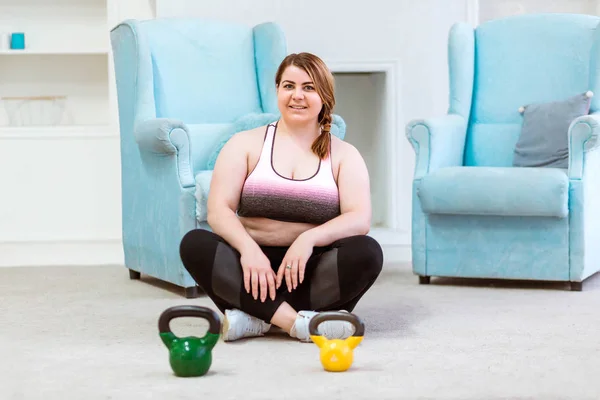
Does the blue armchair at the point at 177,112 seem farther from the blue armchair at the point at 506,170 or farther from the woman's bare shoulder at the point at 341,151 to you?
the woman's bare shoulder at the point at 341,151

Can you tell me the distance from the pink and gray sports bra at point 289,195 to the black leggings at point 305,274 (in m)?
0.10

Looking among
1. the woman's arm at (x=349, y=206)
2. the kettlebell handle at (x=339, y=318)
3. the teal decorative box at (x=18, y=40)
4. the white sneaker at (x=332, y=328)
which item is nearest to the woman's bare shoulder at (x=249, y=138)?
the woman's arm at (x=349, y=206)

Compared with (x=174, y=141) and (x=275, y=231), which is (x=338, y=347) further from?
(x=174, y=141)

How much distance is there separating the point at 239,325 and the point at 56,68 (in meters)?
2.73

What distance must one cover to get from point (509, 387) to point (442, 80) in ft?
8.90

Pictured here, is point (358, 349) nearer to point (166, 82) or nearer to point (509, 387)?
point (509, 387)

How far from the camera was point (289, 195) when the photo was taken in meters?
2.53

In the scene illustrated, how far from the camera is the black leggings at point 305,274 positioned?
8.13 feet

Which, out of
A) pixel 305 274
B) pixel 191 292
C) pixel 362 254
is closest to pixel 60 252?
pixel 191 292

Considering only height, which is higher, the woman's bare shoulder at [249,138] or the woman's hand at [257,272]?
the woman's bare shoulder at [249,138]

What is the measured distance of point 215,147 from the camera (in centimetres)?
363

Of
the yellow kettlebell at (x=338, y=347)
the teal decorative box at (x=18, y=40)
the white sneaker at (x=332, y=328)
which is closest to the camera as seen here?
the yellow kettlebell at (x=338, y=347)

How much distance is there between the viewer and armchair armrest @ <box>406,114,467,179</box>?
3.58 meters

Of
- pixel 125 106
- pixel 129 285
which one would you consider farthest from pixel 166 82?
pixel 129 285
